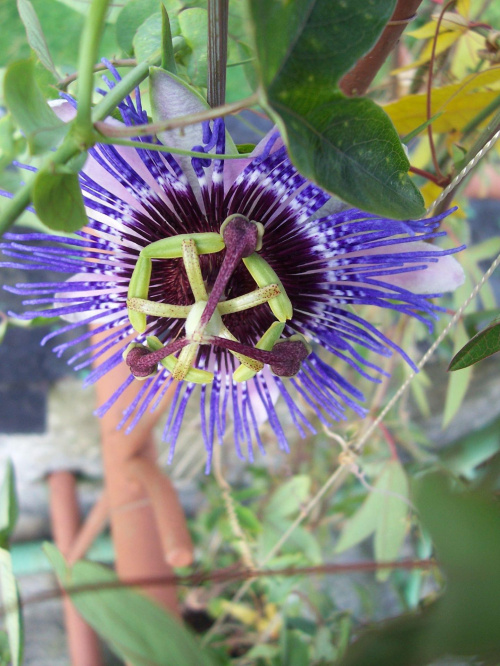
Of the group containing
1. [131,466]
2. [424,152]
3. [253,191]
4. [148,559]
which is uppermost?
[424,152]

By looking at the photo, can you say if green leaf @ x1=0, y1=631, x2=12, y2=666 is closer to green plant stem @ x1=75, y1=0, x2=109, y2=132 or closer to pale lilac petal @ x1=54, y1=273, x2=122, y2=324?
pale lilac petal @ x1=54, y1=273, x2=122, y2=324

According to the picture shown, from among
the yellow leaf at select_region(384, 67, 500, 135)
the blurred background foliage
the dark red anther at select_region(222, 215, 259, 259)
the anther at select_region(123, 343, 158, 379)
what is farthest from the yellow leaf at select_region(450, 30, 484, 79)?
the anther at select_region(123, 343, 158, 379)

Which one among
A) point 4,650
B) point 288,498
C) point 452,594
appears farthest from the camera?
point 288,498

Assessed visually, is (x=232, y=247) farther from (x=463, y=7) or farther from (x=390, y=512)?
(x=390, y=512)

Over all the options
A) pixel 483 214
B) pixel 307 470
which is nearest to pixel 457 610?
pixel 307 470

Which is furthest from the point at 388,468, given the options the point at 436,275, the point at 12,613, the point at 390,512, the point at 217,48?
the point at 217,48

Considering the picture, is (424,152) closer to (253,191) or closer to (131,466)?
(253,191)

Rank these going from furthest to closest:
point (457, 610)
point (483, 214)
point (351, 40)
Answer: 1. point (483, 214)
2. point (351, 40)
3. point (457, 610)
